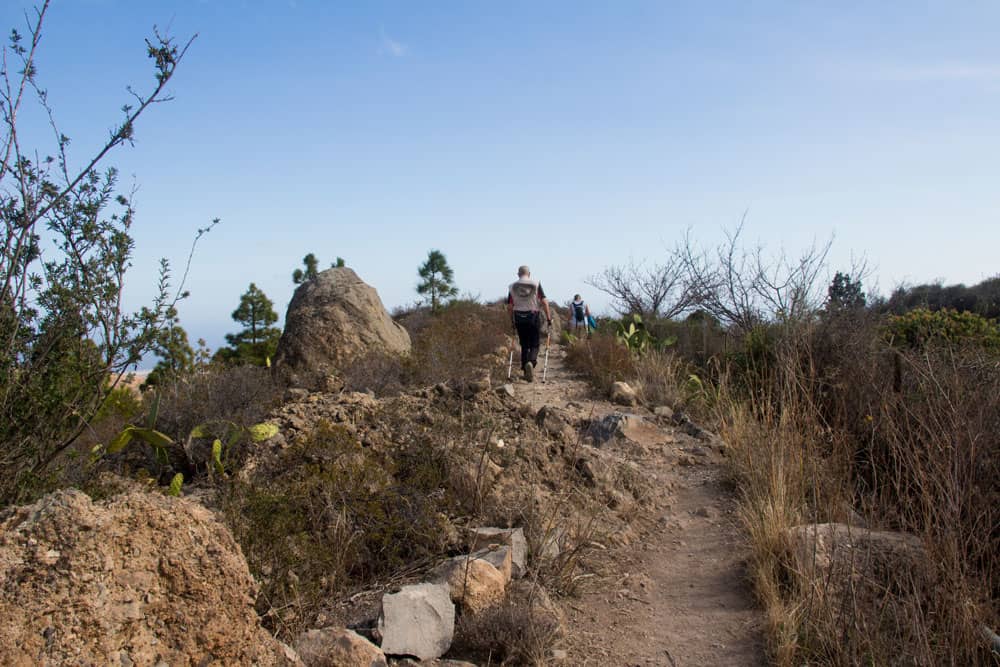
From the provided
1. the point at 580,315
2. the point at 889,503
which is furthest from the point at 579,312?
the point at 889,503

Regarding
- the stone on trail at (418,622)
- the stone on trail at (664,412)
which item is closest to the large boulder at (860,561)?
the stone on trail at (418,622)

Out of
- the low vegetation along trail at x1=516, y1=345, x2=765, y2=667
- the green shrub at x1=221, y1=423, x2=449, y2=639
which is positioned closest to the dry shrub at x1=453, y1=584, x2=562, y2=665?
the low vegetation along trail at x1=516, y1=345, x2=765, y2=667

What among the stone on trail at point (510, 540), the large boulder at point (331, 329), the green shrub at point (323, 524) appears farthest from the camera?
the large boulder at point (331, 329)

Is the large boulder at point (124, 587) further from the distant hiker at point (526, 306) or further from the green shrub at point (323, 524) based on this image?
the distant hiker at point (526, 306)

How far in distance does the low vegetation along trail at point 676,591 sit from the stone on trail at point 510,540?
1.18 feet

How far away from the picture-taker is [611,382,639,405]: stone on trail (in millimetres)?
9461

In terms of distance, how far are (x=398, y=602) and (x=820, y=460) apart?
3.67 metres

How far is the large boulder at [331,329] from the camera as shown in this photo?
1039 centimetres

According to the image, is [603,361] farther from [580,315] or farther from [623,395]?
[580,315]

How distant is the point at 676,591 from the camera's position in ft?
15.1

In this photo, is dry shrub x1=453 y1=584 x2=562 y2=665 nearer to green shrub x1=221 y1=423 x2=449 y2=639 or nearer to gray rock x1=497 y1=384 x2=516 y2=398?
green shrub x1=221 y1=423 x2=449 y2=639

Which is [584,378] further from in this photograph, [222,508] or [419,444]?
[222,508]

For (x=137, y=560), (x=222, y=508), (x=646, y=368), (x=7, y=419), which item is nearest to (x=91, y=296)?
(x=7, y=419)

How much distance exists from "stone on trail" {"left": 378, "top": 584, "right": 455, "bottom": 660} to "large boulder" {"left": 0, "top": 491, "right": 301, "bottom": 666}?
29.3 inches
